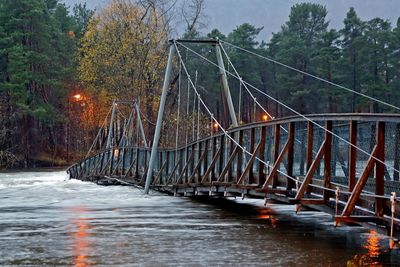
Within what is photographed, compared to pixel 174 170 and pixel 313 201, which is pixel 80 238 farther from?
pixel 174 170

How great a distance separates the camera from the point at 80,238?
1414 cm

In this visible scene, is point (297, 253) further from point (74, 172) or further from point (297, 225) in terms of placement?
point (74, 172)

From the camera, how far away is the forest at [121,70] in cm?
4841

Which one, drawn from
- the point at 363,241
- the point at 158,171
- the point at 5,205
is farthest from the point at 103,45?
the point at 363,241

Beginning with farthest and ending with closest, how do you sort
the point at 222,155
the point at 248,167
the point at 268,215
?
the point at 222,155 → the point at 268,215 → the point at 248,167

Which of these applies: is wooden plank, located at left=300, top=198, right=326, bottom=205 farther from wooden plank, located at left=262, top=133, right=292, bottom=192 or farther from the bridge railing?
wooden plank, located at left=262, top=133, right=292, bottom=192

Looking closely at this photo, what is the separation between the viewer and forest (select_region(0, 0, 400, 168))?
159 feet

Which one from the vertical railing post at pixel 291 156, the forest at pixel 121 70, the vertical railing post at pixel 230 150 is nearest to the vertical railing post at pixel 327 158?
the vertical railing post at pixel 291 156

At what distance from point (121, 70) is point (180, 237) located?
3604 centimetres

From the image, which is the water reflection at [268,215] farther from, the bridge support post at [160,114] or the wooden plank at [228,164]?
the bridge support post at [160,114]

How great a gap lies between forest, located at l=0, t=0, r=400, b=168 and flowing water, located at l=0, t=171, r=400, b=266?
25.9 m

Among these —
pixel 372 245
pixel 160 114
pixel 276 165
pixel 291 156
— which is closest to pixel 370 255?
pixel 372 245

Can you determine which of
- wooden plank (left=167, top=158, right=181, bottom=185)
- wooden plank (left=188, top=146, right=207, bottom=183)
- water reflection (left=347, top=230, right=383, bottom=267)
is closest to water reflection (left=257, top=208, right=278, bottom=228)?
wooden plank (left=188, top=146, right=207, bottom=183)

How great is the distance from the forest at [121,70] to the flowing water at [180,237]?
85.0ft
